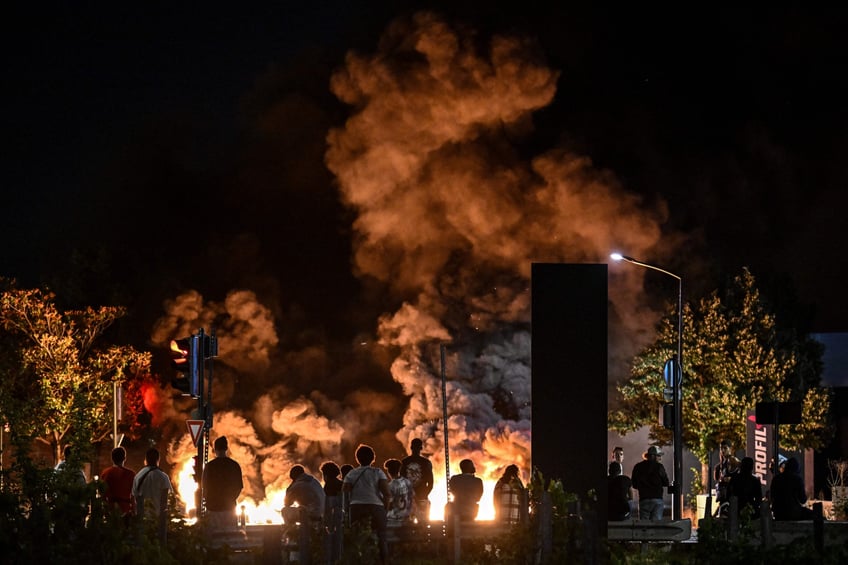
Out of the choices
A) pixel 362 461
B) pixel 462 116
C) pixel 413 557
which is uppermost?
pixel 462 116

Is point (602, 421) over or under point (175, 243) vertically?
under

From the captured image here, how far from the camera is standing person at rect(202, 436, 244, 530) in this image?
16.4 meters

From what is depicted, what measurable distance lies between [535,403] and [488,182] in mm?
33778

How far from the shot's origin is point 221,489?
647 inches

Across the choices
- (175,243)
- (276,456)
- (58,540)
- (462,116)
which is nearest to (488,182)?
(462,116)

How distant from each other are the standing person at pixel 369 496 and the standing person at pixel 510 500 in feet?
4.51

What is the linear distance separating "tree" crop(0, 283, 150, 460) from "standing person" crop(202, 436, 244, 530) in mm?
23967

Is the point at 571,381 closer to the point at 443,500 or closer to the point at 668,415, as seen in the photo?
the point at 668,415

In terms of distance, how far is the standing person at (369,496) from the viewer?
Answer: 51.4ft

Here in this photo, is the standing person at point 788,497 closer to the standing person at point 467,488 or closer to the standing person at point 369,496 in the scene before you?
the standing person at point 467,488

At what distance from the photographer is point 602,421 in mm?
14000

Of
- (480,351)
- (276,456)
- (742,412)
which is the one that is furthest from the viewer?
(480,351)

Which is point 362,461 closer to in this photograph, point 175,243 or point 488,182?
point 488,182

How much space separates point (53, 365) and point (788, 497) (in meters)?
28.7
